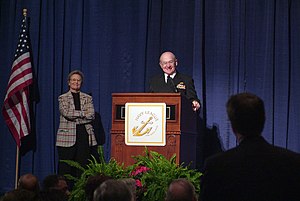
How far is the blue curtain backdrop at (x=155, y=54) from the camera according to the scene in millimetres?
7387

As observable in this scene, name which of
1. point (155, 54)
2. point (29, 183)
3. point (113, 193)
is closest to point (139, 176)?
point (29, 183)

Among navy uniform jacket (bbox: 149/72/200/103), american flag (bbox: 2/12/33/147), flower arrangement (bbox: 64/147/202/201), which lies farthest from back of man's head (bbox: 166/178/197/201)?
american flag (bbox: 2/12/33/147)

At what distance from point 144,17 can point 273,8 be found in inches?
68.2

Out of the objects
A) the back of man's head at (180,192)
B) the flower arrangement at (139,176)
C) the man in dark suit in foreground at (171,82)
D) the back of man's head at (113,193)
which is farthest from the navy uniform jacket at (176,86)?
the back of man's head at (113,193)

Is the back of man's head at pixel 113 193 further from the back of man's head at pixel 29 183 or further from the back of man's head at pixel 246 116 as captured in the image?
the back of man's head at pixel 29 183

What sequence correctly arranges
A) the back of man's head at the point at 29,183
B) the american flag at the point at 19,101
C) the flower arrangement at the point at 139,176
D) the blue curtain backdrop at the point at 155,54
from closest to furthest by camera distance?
1. the back of man's head at the point at 29,183
2. the flower arrangement at the point at 139,176
3. the blue curtain backdrop at the point at 155,54
4. the american flag at the point at 19,101

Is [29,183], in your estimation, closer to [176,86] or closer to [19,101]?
[176,86]

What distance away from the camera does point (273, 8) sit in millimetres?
7434

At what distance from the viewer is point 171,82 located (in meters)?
6.37

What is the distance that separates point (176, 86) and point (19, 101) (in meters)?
2.56

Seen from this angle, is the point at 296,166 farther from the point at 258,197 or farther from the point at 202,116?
→ the point at 202,116

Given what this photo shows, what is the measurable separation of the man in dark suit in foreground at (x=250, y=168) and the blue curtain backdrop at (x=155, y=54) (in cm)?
515

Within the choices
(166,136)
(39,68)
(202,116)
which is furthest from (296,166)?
(39,68)

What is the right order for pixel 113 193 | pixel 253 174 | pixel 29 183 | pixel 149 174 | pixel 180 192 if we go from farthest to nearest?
pixel 149 174 < pixel 29 183 < pixel 180 192 < pixel 113 193 < pixel 253 174
